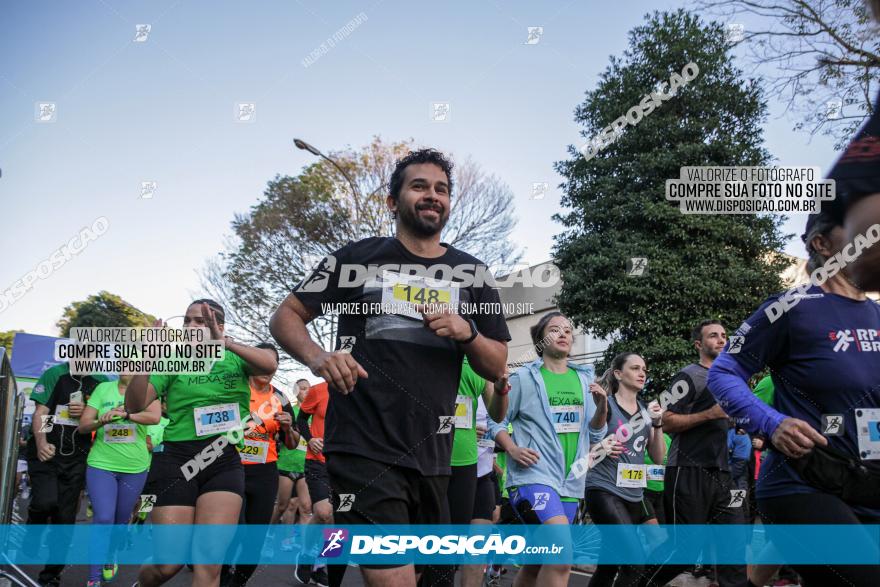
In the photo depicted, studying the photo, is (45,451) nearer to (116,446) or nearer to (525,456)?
(116,446)

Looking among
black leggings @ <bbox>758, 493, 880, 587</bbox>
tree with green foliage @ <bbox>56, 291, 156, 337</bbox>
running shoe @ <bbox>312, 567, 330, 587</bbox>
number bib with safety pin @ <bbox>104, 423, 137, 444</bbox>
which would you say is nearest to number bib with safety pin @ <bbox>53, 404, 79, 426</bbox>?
number bib with safety pin @ <bbox>104, 423, 137, 444</bbox>

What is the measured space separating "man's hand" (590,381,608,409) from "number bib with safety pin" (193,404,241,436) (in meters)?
2.74

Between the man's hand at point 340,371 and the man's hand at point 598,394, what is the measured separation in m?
3.68

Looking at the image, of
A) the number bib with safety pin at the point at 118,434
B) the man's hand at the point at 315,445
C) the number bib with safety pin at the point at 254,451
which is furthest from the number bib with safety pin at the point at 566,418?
the number bib with safety pin at the point at 118,434

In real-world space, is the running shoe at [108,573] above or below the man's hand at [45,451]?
below

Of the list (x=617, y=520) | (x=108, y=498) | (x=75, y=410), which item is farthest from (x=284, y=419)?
(x=617, y=520)

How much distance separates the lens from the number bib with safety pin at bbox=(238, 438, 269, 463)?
23.3 ft

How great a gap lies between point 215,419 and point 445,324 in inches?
114

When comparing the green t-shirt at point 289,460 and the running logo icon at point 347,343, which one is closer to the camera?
the running logo icon at point 347,343

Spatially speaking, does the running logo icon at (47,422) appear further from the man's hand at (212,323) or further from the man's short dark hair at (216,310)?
the man's hand at (212,323)

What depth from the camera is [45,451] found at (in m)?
8.12

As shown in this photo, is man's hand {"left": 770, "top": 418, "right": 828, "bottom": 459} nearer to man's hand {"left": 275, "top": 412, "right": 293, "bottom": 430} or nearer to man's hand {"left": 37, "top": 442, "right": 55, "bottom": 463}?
man's hand {"left": 275, "top": 412, "right": 293, "bottom": 430}

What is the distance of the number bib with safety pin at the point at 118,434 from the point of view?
7.90 m

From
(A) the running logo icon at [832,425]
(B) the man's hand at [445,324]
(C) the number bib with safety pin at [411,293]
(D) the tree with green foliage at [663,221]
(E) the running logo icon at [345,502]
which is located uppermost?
(D) the tree with green foliage at [663,221]
